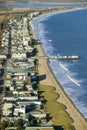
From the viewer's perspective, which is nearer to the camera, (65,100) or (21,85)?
(65,100)

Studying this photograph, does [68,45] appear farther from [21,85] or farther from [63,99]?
[63,99]

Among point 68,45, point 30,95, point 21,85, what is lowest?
point 68,45

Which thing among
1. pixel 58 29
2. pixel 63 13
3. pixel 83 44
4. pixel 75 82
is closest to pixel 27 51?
pixel 83 44

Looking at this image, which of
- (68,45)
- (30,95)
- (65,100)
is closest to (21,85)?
(30,95)

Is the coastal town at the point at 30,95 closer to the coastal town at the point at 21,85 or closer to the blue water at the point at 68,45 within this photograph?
the coastal town at the point at 21,85

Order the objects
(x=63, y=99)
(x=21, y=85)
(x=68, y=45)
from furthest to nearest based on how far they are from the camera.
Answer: (x=68, y=45), (x=21, y=85), (x=63, y=99)

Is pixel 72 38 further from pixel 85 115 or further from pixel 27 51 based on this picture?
pixel 85 115
